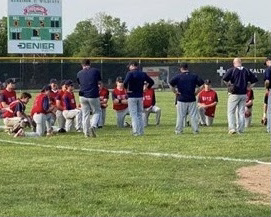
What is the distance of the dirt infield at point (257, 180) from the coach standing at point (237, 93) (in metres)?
5.91

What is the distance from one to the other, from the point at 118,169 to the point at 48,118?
22.6 feet

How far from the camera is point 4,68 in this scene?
47.3 m

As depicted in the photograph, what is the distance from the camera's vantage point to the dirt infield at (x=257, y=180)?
8.99 meters

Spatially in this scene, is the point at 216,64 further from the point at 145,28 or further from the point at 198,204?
the point at 145,28

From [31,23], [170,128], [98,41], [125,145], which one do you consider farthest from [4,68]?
[98,41]

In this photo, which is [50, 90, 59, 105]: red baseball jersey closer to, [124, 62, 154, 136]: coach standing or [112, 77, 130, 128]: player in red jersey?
[112, 77, 130, 128]: player in red jersey

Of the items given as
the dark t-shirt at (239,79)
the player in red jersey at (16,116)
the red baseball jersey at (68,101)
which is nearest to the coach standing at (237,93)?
the dark t-shirt at (239,79)

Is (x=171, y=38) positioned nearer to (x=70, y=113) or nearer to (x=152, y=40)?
(x=152, y=40)

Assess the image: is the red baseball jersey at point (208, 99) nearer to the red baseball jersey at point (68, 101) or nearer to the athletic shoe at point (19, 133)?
the red baseball jersey at point (68, 101)

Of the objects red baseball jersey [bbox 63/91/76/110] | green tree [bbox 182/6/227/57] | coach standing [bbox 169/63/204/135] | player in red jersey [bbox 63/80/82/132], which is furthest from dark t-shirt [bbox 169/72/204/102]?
green tree [bbox 182/6/227/57]

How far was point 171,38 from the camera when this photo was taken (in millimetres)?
114375

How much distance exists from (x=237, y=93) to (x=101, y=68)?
Result: 109 feet

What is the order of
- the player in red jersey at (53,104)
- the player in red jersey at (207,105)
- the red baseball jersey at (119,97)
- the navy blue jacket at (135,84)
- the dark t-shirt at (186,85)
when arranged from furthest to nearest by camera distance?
the player in red jersey at (207,105) → the red baseball jersey at (119,97) → the player in red jersey at (53,104) → the dark t-shirt at (186,85) → the navy blue jacket at (135,84)

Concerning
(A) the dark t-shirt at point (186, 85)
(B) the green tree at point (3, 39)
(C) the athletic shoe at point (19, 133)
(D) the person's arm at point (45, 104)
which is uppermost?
(B) the green tree at point (3, 39)
